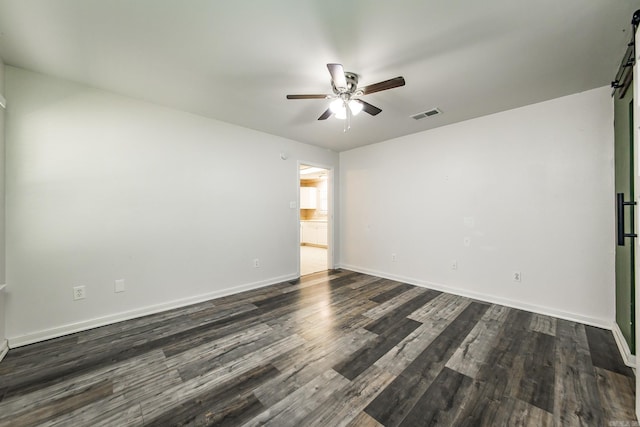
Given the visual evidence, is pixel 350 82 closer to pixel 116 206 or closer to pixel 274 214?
pixel 274 214

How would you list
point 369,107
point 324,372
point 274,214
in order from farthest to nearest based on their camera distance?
point 274,214 < point 369,107 < point 324,372

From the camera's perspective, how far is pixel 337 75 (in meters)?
1.91

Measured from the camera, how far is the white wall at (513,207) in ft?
8.59

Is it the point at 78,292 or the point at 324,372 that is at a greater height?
the point at 78,292

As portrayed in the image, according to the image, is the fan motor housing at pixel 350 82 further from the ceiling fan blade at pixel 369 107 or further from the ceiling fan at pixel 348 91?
the ceiling fan blade at pixel 369 107

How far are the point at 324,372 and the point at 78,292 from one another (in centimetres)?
265

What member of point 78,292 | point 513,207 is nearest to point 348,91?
point 513,207

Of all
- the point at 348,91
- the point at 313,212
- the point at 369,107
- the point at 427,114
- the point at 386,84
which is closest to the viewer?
the point at 386,84

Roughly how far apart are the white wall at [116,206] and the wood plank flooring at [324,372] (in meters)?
0.41

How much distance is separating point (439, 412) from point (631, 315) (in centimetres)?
193

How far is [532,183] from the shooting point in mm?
2977

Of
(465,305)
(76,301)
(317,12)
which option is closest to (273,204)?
(76,301)

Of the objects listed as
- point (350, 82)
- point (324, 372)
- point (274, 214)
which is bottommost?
point (324, 372)

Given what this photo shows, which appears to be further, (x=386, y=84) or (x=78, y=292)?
(x=78, y=292)
